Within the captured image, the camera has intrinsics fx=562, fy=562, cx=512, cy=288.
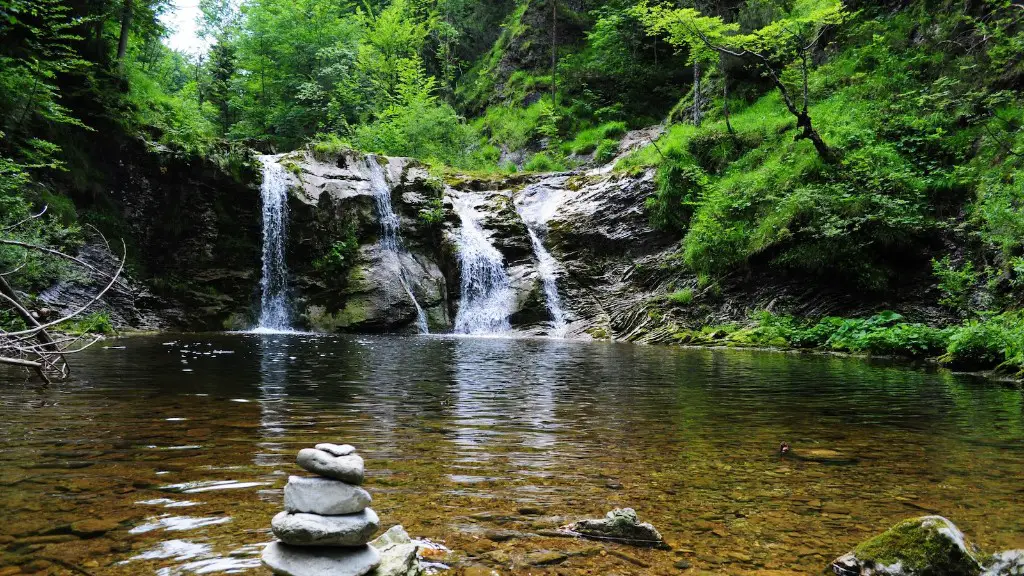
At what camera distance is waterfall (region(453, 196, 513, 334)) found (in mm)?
23562

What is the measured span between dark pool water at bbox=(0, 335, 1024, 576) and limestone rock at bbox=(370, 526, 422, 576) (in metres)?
0.22

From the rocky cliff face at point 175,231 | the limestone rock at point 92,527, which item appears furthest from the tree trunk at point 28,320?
the rocky cliff face at point 175,231

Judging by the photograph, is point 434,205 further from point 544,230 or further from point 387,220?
point 544,230

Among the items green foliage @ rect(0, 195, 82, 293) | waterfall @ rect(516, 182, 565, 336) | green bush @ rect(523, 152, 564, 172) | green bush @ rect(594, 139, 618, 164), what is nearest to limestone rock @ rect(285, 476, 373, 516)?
green foliage @ rect(0, 195, 82, 293)

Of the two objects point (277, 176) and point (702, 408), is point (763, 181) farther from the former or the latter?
point (277, 176)

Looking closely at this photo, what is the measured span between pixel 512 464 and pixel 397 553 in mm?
1814

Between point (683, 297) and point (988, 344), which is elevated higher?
point (683, 297)

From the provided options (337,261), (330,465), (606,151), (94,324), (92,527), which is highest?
(606,151)

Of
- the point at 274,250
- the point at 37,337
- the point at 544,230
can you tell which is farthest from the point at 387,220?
the point at 37,337

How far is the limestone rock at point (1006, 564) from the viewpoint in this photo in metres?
2.27

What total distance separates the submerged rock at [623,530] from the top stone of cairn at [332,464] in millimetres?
1183

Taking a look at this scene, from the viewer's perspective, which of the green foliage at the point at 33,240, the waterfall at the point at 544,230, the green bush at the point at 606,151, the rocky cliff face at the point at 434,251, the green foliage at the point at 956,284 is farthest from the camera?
the green bush at the point at 606,151

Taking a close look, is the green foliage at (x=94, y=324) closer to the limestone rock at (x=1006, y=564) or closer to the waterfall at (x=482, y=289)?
the waterfall at (x=482, y=289)

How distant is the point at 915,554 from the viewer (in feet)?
7.82
